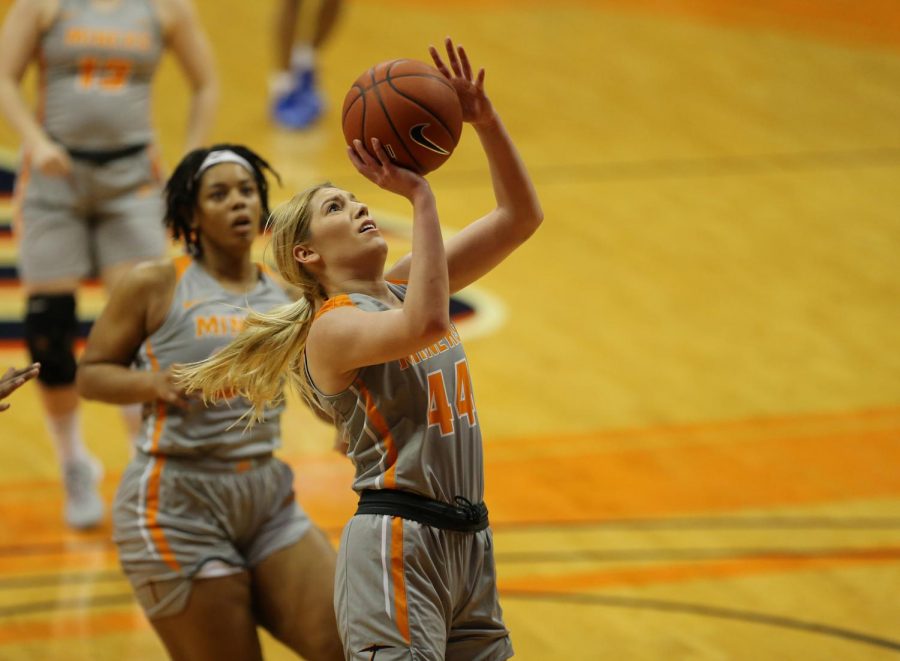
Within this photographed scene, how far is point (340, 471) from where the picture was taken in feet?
21.1

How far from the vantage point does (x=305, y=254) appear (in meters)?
3.28

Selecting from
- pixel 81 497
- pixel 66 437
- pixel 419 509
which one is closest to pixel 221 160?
pixel 419 509

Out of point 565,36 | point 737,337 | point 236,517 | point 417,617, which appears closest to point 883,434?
point 737,337

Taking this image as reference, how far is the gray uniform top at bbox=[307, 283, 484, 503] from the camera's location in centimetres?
317

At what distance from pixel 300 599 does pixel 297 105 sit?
7618 millimetres

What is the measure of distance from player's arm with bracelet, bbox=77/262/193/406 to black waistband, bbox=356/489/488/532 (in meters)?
1.07

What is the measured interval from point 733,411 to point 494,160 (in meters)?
3.98

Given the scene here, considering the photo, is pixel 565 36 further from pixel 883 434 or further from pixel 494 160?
pixel 494 160

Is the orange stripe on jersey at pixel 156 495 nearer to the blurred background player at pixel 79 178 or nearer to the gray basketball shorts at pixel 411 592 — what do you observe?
the gray basketball shorts at pixel 411 592

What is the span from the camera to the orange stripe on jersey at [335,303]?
3150 mm

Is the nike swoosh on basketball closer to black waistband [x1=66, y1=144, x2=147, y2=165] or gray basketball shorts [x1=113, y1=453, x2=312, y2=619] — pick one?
gray basketball shorts [x1=113, y1=453, x2=312, y2=619]

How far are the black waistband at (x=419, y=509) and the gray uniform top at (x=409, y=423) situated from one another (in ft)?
0.06

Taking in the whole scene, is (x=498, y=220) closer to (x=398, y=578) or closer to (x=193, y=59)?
(x=398, y=578)

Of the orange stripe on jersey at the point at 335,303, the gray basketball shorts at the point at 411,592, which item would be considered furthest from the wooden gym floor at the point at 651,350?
the orange stripe on jersey at the point at 335,303
